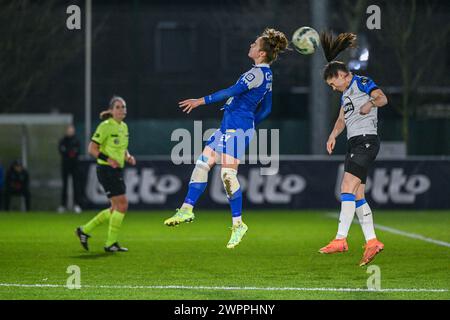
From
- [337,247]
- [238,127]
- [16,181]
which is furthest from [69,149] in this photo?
[337,247]

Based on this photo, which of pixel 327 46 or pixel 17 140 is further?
pixel 17 140

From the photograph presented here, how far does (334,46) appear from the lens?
12.3 meters

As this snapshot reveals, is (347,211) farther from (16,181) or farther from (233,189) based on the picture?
(16,181)

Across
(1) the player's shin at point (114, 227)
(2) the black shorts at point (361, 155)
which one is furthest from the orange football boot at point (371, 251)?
(1) the player's shin at point (114, 227)

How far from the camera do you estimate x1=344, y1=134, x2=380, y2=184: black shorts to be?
12.4 meters

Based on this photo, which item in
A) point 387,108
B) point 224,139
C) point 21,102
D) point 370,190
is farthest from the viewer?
point 387,108

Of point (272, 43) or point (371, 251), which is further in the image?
point (371, 251)

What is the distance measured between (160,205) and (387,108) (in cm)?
1604

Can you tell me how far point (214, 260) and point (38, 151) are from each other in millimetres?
13757

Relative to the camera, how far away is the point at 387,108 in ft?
128

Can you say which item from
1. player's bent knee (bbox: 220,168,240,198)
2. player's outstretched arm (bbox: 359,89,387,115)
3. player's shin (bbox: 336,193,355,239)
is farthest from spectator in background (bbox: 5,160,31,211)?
player's outstretched arm (bbox: 359,89,387,115)

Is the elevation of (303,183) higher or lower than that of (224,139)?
lower

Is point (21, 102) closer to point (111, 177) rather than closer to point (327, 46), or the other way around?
point (111, 177)
